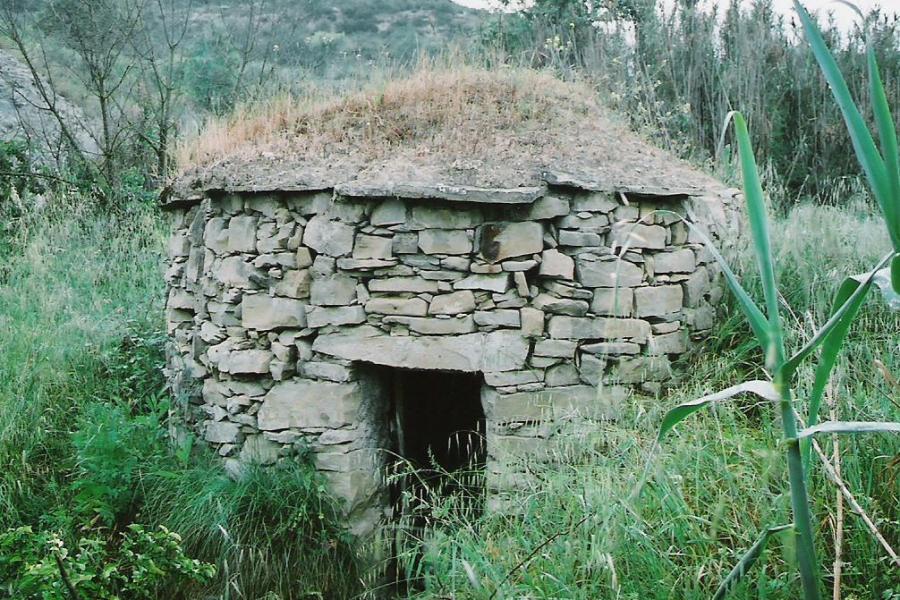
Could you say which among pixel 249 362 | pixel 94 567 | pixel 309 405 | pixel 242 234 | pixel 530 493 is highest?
pixel 242 234

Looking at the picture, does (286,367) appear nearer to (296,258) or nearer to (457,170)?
(296,258)

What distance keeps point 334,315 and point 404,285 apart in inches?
16.4

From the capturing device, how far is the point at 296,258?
3.89 meters

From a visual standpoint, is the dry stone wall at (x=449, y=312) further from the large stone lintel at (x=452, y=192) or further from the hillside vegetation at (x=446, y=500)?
the hillside vegetation at (x=446, y=500)

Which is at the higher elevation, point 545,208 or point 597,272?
point 545,208

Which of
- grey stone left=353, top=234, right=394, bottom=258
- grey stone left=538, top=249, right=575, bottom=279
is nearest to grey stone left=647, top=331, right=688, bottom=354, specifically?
grey stone left=538, top=249, right=575, bottom=279

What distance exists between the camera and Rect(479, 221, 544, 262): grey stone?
365 centimetres

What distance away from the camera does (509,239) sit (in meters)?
3.65

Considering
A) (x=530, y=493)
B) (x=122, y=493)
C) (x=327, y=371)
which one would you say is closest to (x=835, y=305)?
(x=530, y=493)

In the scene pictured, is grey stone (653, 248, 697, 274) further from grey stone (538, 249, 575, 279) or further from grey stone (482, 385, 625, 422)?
grey stone (482, 385, 625, 422)

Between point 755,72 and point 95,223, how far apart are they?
6.38m

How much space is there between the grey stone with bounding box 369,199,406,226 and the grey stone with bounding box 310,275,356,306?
340 mm

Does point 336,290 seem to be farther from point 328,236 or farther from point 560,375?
point 560,375

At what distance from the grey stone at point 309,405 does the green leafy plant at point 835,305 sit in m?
2.64
